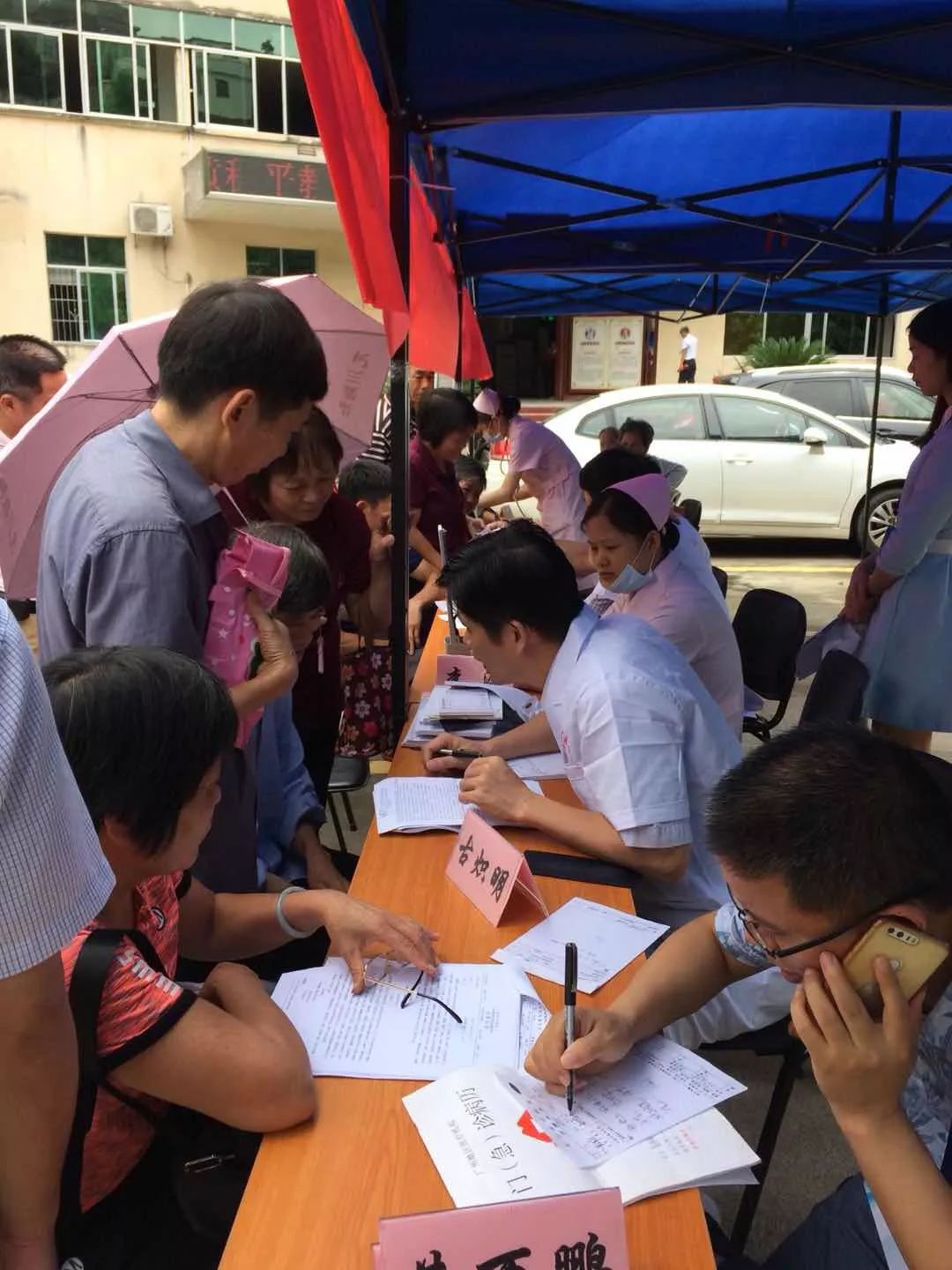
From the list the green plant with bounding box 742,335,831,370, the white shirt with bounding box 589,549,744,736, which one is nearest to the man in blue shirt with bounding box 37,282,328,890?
the white shirt with bounding box 589,549,744,736

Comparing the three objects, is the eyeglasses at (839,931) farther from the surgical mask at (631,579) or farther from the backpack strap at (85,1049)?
the surgical mask at (631,579)

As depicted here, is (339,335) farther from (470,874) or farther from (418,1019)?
(418,1019)

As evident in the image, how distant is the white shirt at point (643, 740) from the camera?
5.28 ft

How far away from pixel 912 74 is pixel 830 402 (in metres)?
7.62

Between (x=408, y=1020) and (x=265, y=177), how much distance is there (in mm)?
14549

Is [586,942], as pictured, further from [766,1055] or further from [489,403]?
[489,403]

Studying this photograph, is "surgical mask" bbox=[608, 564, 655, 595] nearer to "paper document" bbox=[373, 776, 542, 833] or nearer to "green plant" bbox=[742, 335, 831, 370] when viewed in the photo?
"paper document" bbox=[373, 776, 542, 833]

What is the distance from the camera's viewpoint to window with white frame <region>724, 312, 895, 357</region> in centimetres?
1794

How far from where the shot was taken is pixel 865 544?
7777 mm

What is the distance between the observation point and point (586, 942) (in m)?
1.43

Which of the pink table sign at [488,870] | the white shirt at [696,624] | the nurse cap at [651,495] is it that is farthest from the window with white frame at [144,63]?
the pink table sign at [488,870]

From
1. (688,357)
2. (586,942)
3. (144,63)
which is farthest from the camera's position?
(688,357)

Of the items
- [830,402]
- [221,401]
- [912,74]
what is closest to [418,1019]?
[221,401]

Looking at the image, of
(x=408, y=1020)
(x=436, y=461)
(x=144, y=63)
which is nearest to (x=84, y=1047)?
(x=408, y=1020)
